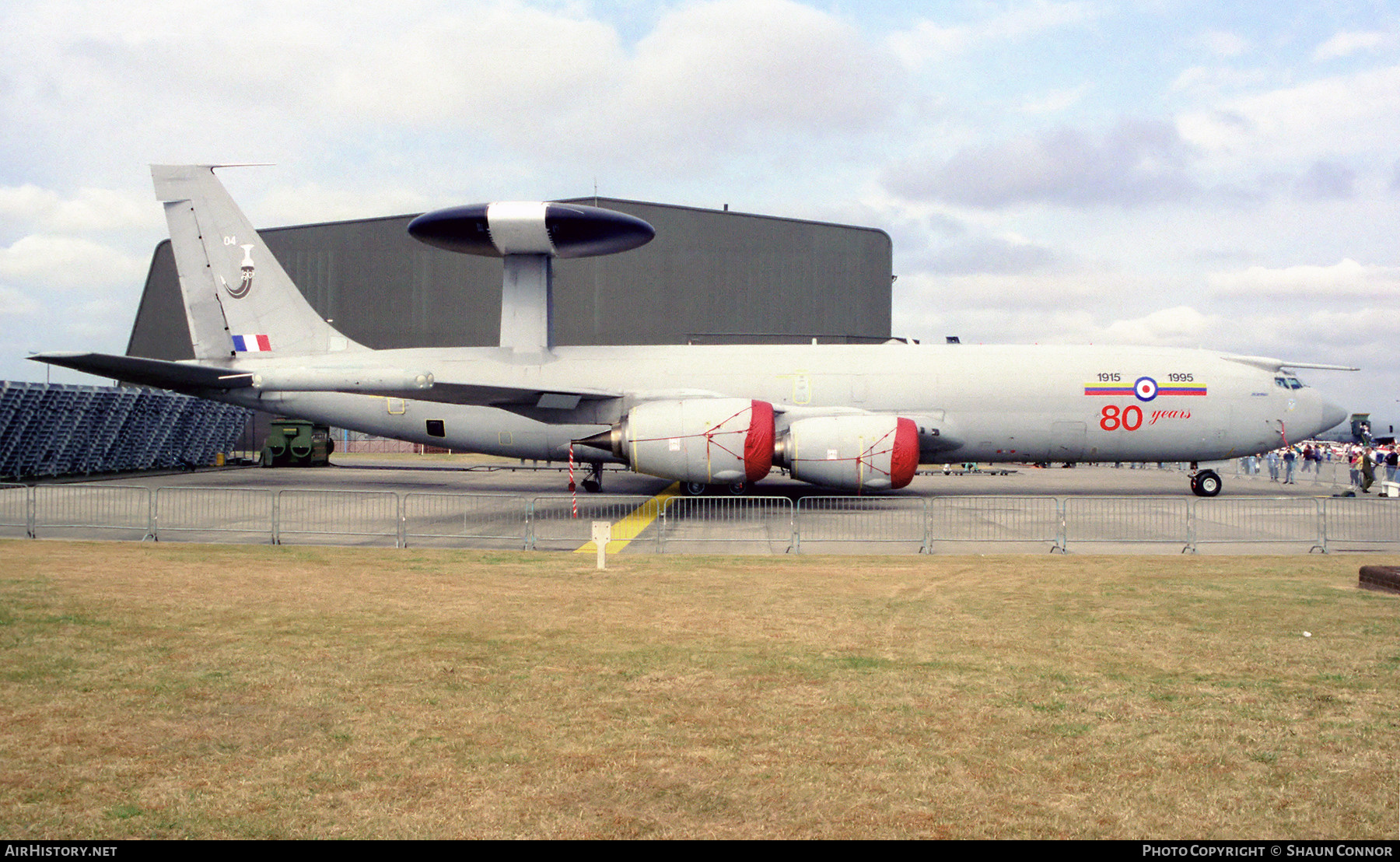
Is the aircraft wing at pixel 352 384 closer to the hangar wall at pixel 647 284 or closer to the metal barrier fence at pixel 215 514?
the metal barrier fence at pixel 215 514

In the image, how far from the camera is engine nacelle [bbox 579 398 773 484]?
19.7 m

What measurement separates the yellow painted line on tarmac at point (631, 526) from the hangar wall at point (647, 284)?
1276 inches

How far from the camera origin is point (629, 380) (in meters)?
23.6

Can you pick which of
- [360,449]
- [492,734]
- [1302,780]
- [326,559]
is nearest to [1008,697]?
[1302,780]

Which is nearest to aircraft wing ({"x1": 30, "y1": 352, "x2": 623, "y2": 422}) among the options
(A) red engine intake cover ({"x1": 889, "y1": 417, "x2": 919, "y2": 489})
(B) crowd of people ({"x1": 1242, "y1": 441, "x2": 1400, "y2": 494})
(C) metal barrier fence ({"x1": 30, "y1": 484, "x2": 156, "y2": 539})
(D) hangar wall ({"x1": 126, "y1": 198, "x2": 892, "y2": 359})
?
(C) metal barrier fence ({"x1": 30, "y1": 484, "x2": 156, "y2": 539})

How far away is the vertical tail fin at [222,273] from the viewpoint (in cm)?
2525

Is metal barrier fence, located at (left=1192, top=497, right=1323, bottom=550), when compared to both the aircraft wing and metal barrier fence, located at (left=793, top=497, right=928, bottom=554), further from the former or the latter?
the aircraft wing

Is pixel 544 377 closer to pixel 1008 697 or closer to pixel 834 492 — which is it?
pixel 834 492

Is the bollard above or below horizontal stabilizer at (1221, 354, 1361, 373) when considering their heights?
below

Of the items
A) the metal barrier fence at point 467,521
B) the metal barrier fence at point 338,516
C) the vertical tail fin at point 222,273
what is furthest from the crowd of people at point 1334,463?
the vertical tail fin at point 222,273

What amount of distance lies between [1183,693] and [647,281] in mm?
48702

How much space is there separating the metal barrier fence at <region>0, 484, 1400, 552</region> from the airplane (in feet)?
7.07

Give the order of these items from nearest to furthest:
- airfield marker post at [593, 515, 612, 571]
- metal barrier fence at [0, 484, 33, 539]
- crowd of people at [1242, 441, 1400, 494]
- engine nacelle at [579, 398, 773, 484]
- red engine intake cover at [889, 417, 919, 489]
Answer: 1. airfield marker post at [593, 515, 612, 571]
2. metal barrier fence at [0, 484, 33, 539]
3. engine nacelle at [579, 398, 773, 484]
4. red engine intake cover at [889, 417, 919, 489]
5. crowd of people at [1242, 441, 1400, 494]

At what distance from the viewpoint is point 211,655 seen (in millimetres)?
7629
